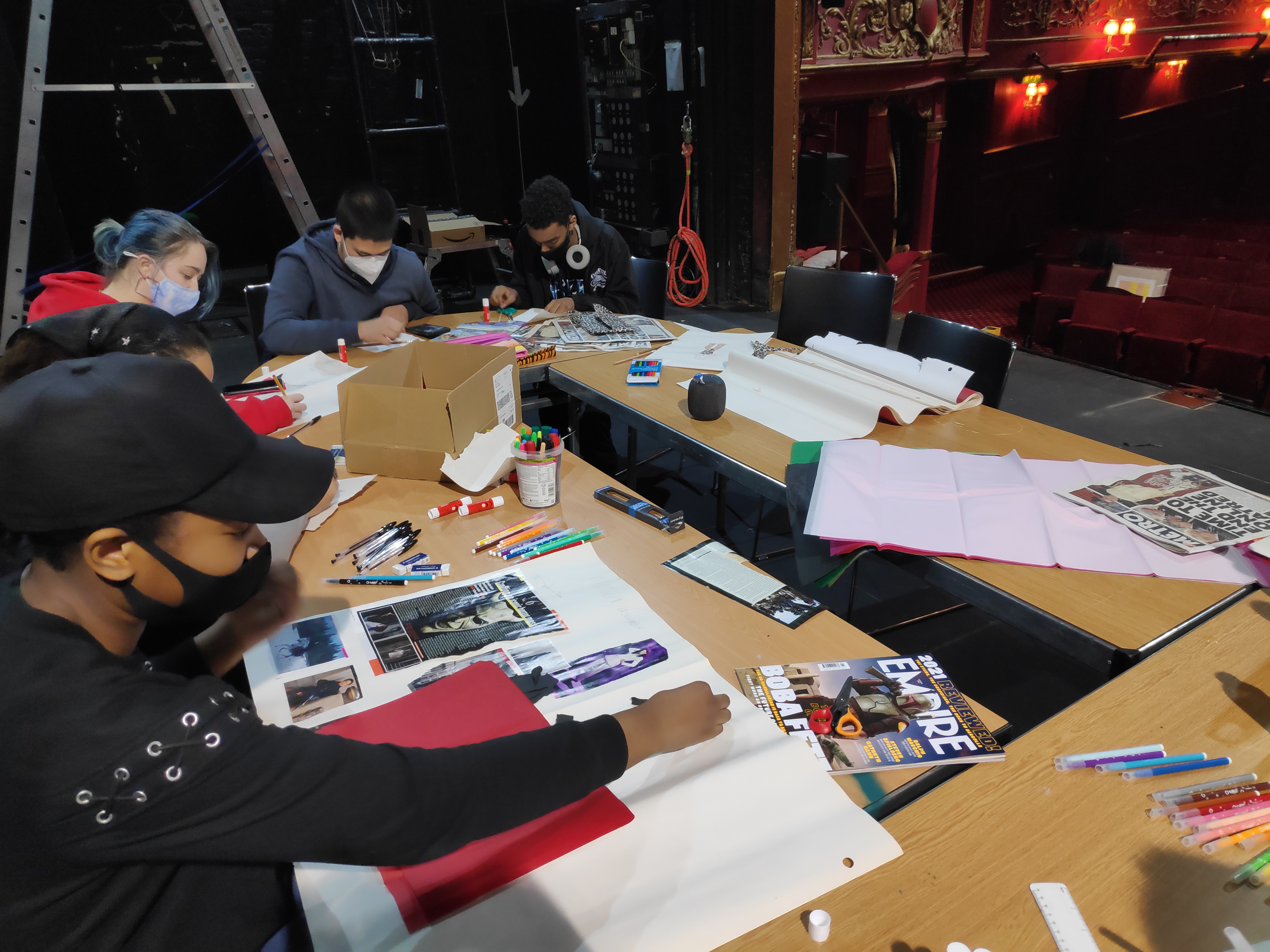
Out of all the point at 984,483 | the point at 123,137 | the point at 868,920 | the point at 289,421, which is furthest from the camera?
the point at 123,137

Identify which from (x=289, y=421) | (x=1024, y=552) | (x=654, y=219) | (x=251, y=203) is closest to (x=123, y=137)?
(x=251, y=203)

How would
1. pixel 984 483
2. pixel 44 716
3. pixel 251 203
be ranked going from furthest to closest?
pixel 251 203 → pixel 984 483 → pixel 44 716

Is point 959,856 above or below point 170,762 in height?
below

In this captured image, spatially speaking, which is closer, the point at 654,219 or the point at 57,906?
the point at 57,906

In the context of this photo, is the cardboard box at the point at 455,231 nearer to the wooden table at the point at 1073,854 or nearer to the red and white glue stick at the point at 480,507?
the red and white glue stick at the point at 480,507

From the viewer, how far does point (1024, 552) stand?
1249 millimetres

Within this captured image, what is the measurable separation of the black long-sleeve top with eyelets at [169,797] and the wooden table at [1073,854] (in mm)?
319

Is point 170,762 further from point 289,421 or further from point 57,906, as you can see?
point 289,421

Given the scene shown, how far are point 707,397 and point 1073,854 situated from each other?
123 cm

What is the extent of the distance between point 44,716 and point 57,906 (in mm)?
179

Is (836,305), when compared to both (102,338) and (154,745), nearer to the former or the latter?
(102,338)

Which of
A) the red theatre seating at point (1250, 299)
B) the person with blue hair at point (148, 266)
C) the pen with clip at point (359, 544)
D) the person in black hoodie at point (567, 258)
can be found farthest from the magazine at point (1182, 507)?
the red theatre seating at point (1250, 299)

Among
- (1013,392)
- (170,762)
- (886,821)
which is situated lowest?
(1013,392)

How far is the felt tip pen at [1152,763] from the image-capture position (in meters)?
0.85
